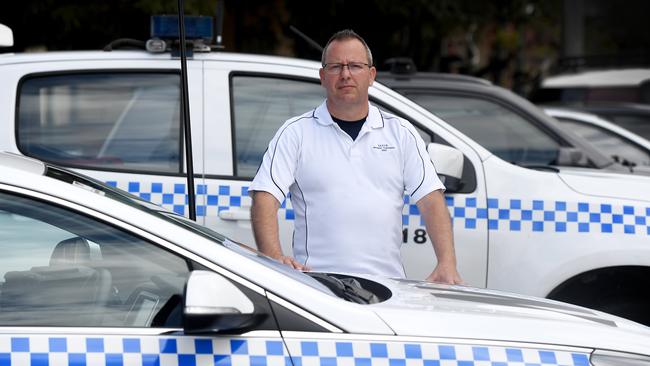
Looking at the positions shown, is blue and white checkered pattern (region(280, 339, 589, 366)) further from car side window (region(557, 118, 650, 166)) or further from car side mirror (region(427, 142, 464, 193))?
car side window (region(557, 118, 650, 166))

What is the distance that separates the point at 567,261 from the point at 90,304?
2632 mm

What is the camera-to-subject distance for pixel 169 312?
3064mm

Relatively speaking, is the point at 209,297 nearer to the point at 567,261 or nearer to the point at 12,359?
the point at 12,359

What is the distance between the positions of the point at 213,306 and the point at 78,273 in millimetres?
457

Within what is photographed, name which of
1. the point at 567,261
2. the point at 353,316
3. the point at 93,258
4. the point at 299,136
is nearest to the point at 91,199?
the point at 93,258

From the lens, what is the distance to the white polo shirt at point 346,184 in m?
4.31

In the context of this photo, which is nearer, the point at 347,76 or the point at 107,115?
the point at 347,76

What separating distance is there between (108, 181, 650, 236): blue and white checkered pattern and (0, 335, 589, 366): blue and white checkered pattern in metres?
2.10

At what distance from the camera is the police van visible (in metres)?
5.11

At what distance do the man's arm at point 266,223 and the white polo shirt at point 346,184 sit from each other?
0.03m

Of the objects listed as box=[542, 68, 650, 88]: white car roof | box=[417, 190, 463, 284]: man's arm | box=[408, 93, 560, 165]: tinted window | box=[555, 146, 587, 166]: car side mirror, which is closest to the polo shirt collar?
A: box=[417, 190, 463, 284]: man's arm

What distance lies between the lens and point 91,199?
308 centimetres

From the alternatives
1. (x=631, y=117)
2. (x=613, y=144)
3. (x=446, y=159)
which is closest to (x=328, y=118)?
(x=446, y=159)

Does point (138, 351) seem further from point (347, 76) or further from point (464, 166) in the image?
point (464, 166)
